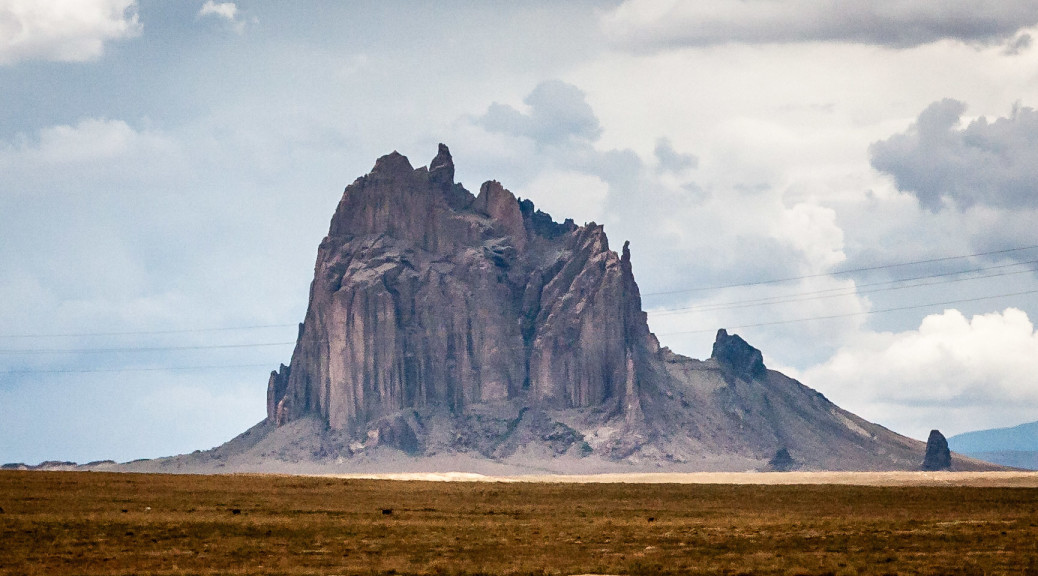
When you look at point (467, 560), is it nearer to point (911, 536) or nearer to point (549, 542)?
point (549, 542)

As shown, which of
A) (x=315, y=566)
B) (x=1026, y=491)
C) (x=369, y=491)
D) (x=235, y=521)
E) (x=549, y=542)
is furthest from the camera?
(x=1026, y=491)

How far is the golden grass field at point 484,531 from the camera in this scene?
69.1 metres

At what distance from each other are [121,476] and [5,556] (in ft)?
235

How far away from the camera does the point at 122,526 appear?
85812mm

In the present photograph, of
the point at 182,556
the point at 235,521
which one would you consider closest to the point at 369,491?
the point at 235,521

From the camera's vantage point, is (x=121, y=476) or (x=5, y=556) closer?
(x=5, y=556)

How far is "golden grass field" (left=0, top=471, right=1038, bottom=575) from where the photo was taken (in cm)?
6906

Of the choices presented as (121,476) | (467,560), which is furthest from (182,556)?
(121,476)

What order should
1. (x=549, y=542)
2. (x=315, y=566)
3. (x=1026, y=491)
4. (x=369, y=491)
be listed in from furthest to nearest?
(x=1026, y=491)
(x=369, y=491)
(x=549, y=542)
(x=315, y=566)

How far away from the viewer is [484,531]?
88625mm

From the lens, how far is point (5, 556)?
71062mm

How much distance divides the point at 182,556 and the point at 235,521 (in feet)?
63.6

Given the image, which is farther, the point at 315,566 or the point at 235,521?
the point at 235,521

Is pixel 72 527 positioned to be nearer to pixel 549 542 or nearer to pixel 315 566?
pixel 315 566
